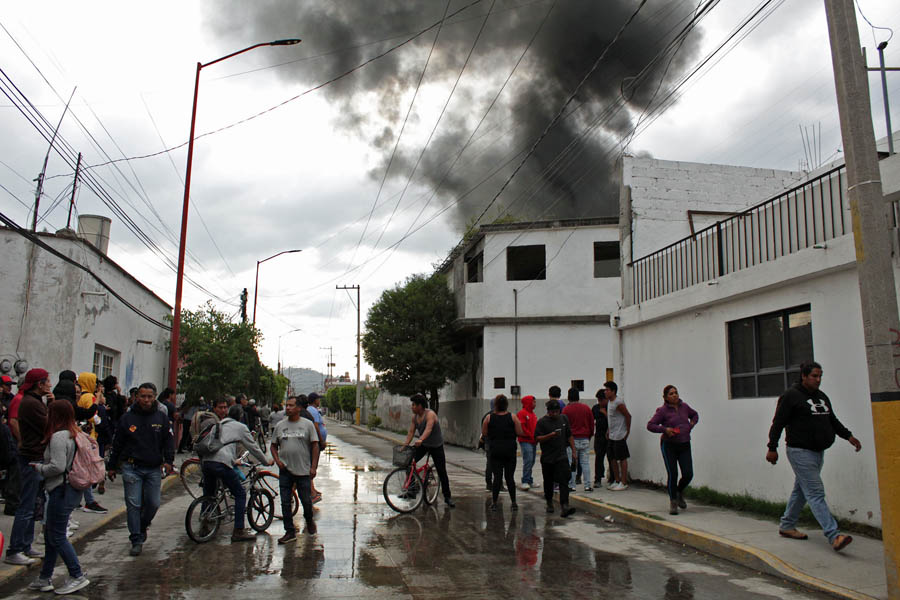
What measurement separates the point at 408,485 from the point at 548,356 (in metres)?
15.1

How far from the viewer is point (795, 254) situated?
9273mm

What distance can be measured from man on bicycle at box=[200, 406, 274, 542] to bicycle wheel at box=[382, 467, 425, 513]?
92.0 inches

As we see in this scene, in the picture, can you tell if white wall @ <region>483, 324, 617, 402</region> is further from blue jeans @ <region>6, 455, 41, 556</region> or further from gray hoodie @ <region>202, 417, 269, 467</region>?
blue jeans @ <region>6, 455, 41, 556</region>

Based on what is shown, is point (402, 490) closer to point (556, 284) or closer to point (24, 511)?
point (24, 511)

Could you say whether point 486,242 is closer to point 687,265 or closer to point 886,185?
point 687,265

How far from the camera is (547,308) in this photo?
24984 millimetres

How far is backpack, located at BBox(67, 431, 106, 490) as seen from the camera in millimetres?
A: 6109

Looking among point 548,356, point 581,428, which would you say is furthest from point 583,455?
point 548,356

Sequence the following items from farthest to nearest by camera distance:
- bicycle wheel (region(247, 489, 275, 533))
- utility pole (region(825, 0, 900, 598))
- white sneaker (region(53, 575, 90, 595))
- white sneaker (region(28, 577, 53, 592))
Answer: bicycle wheel (region(247, 489, 275, 533)) → white sneaker (region(28, 577, 53, 592)) → white sneaker (region(53, 575, 90, 595)) → utility pole (region(825, 0, 900, 598))

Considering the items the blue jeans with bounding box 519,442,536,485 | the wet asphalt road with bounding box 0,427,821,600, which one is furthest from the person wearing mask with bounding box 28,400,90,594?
the blue jeans with bounding box 519,442,536,485

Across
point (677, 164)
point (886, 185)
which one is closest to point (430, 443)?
point (886, 185)

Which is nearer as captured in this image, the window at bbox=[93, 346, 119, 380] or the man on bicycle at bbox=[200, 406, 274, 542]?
the man on bicycle at bbox=[200, 406, 274, 542]

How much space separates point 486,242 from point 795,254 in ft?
55.0

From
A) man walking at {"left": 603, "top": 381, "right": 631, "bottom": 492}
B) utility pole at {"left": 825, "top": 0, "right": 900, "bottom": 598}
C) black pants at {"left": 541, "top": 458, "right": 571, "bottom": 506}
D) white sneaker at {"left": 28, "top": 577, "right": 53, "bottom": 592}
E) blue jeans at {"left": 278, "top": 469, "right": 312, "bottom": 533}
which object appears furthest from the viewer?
man walking at {"left": 603, "top": 381, "right": 631, "bottom": 492}
